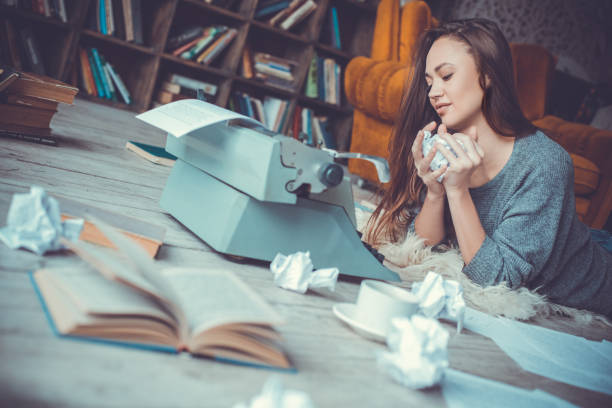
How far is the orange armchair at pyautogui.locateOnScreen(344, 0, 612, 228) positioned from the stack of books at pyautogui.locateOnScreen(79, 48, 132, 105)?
172cm

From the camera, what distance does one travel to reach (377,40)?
3.27 metres

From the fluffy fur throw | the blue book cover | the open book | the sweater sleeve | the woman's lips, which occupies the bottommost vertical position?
the fluffy fur throw

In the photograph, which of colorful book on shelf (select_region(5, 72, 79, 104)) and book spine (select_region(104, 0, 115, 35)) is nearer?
colorful book on shelf (select_region(5, 72, 79, 104))

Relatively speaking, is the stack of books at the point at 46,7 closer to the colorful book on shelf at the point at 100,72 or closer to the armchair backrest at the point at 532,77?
the colorful book on shelf at the point at 100,72

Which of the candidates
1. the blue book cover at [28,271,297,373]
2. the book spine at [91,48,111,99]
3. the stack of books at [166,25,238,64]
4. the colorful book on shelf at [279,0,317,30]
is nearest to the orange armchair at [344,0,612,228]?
the colorful book on shelf at [279,0,317,30]

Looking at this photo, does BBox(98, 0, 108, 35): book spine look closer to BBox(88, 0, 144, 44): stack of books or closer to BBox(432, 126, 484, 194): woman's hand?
BBox(88, 0, 144, 44): stack of books

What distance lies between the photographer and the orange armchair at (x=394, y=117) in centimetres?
282

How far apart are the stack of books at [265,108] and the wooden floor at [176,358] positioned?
293cm

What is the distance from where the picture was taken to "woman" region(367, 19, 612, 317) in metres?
1.26

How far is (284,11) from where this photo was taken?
3.99m

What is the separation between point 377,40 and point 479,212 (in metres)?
2.10

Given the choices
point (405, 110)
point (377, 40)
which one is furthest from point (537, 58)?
point (405, 110)

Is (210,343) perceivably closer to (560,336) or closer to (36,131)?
(560,336)

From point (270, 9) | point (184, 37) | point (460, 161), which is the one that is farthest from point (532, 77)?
point (460, 161)
